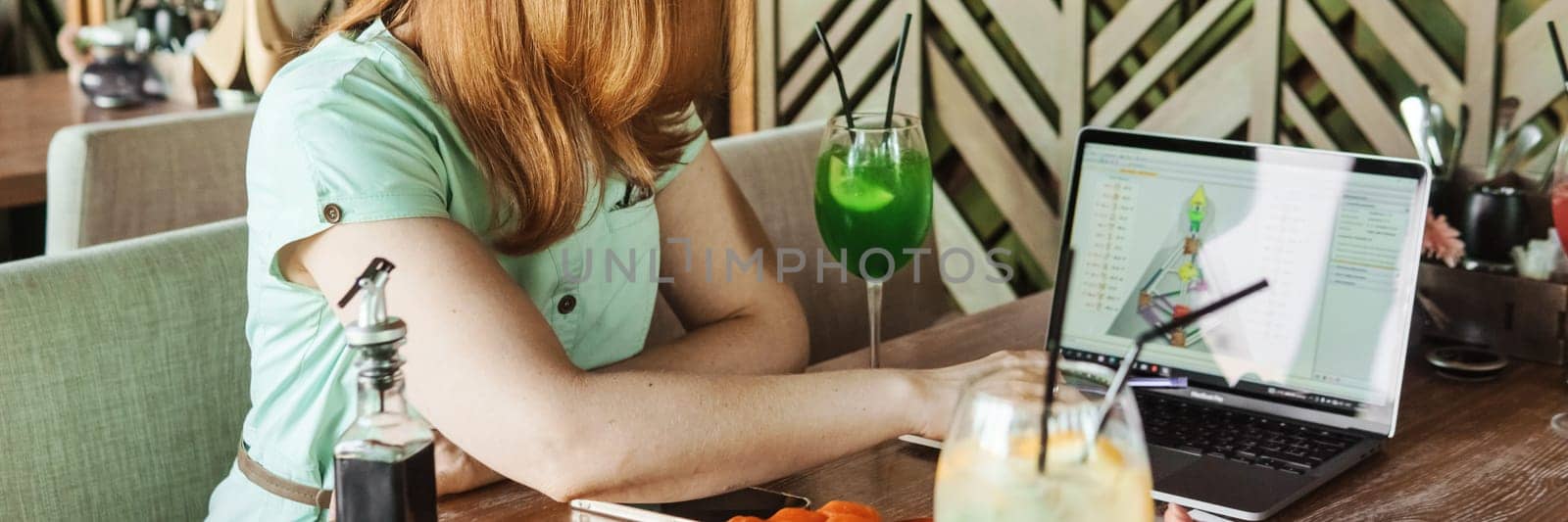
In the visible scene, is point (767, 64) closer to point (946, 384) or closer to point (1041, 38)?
point (1041, 38)

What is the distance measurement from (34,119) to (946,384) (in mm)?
2612

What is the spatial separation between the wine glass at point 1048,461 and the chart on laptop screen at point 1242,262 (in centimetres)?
63

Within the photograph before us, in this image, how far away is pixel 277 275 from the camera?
45.4 inches

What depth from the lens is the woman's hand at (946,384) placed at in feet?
3.59

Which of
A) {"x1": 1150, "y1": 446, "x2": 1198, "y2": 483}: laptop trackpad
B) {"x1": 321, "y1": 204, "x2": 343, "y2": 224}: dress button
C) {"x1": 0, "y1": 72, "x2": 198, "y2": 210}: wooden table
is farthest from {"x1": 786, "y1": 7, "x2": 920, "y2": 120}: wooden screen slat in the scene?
{"x1": 321, "y1": 204, "x2": 343, "y2": 224}: dress button

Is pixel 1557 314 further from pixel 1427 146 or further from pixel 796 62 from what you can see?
pixel 796 62

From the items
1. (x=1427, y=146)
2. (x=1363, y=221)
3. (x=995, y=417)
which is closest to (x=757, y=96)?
(x=1427, y=146)

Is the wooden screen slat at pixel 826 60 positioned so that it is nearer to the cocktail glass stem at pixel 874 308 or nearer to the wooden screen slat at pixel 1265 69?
the wooden screen slat at pixel 1265 69

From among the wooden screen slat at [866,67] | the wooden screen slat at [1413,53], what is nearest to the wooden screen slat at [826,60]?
the wooden screen slat at [866,67]

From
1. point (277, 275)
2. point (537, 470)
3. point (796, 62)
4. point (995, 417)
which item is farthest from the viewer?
point (796, 62)

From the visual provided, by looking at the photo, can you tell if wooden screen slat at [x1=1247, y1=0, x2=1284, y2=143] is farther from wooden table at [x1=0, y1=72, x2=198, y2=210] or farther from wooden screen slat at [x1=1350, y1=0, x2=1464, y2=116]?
wooden table at [x1=0, y1=72, x2=198, y2=210]

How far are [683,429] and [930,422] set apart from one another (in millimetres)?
185

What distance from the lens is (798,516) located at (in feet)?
3.13

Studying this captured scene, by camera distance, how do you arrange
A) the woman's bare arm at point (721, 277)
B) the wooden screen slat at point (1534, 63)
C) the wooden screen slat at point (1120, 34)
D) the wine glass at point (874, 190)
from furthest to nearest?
the wooden screen slat at point (1120, 34), the wooden screen slat at point (1534, 63), the woman's bare arm at point (721, 277), the wine glass at point (874, 190)
